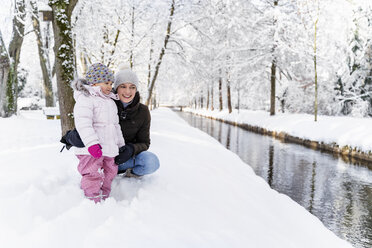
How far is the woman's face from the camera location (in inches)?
136

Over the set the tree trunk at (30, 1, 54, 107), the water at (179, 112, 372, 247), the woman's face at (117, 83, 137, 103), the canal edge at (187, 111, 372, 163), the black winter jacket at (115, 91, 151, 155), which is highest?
the tree trunk at (30, 1, 54, 107)

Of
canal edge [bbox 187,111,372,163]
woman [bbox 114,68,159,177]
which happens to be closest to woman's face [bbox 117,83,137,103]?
woman [bbox 114,68,159,177]

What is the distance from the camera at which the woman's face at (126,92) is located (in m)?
3.45

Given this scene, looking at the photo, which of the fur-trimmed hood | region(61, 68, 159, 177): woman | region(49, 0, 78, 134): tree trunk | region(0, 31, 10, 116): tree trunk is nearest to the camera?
the fur-trimmed hood

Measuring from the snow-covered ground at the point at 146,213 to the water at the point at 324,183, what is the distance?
57.8 inches

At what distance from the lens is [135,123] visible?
3549 millimetres

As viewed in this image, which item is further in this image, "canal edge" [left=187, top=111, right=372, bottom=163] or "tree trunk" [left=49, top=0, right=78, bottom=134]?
"canal edge" [left=187, top=111, right=372, bottom=163]

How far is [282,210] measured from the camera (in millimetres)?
4492

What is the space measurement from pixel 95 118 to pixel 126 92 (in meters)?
0.58

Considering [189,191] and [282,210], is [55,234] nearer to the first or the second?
[189,191]

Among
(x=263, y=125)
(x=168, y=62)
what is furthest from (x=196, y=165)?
(x=263, y=125)

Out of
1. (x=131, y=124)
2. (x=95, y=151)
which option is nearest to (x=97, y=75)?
(x=131, y=124)

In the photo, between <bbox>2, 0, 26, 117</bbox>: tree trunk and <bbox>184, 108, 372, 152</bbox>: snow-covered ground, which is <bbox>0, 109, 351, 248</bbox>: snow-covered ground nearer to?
<bbox>2, 0, 26, 117</bbox>: tree trunk

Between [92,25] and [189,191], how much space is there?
11019 mm
